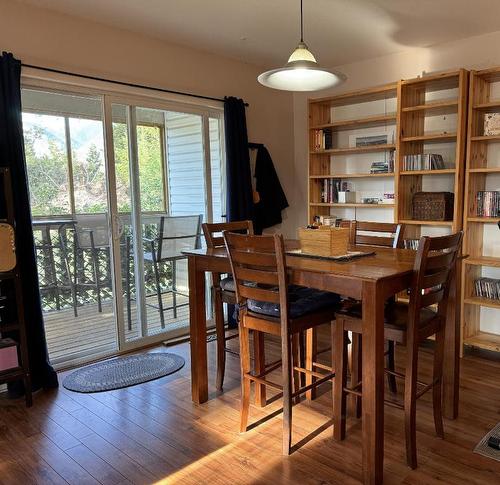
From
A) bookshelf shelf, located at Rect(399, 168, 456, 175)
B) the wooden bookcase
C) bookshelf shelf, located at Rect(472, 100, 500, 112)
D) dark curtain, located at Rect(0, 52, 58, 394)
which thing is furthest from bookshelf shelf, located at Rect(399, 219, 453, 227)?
dark curtain, located at Rect(0, 52, 58, 394)

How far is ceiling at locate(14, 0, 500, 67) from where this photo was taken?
9.95 ft

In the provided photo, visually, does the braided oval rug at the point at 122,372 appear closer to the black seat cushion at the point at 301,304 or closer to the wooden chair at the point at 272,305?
the wooden chair at the point at 272,305

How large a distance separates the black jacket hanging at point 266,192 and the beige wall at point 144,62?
0.65 feet

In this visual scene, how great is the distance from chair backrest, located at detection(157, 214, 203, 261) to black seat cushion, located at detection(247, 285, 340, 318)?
1776 millimetres

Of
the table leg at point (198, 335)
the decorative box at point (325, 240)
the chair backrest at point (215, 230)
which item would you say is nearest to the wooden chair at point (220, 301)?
the chair backrest at point (215, 230)

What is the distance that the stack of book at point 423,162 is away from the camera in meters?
3.74

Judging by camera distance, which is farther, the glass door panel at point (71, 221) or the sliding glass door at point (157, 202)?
the sliding glass door at point (157, 202)

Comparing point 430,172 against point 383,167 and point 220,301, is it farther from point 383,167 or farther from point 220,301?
point 220,301

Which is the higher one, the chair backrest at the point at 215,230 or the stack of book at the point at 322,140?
the stack of book at the point at 322,140

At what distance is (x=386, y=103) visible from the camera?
4230 mm

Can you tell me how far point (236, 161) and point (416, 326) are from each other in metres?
2.60

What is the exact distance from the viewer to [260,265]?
219 centimetres

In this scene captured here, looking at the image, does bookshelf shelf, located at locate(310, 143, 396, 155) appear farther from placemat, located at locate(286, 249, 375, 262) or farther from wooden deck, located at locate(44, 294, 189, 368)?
wooden deck, located at locate(44, 294, 189, 368)

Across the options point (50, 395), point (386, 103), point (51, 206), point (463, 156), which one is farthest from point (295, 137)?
point (50, 395)
